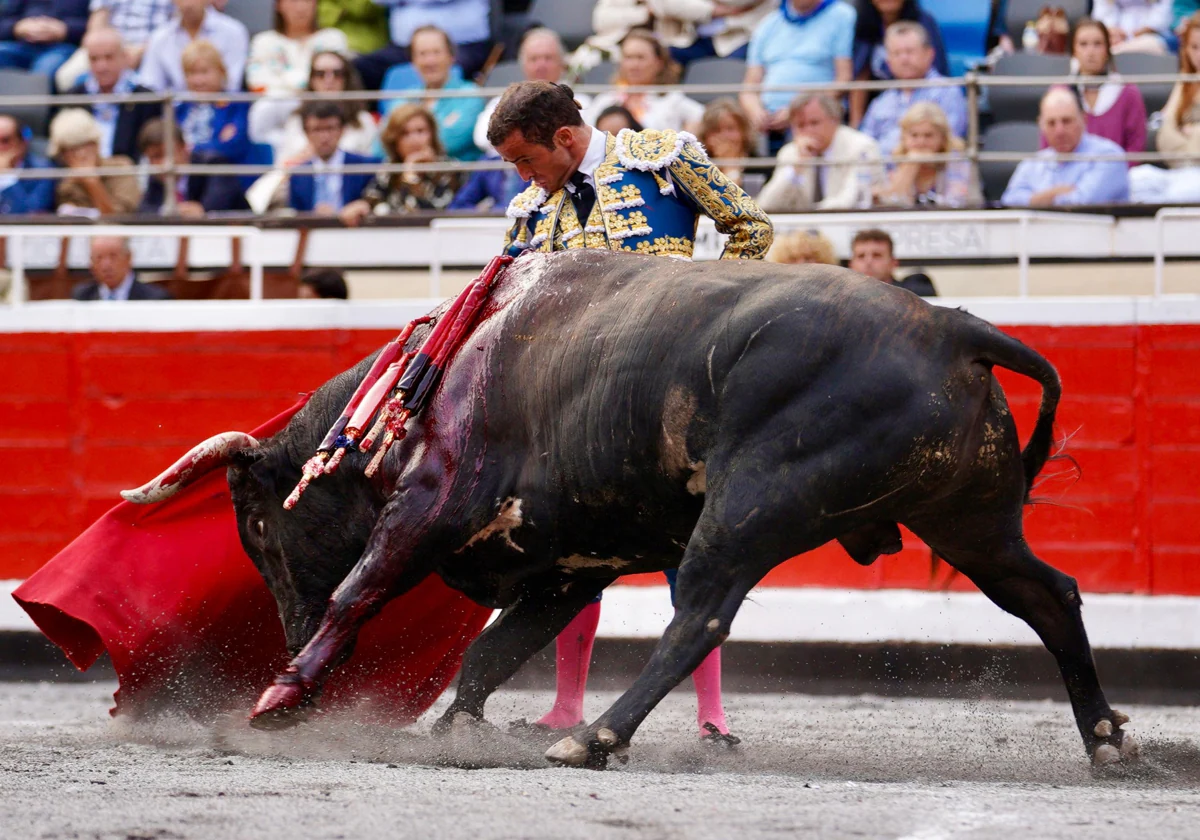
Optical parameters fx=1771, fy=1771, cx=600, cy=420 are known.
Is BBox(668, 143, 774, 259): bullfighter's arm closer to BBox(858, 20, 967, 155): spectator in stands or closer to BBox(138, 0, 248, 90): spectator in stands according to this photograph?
BBox(858, 20, 967, 155): spectator in stands

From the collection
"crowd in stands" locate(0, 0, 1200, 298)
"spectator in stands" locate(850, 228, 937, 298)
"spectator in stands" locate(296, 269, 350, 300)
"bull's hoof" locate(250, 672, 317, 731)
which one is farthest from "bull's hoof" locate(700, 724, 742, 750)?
"spectator in stands" locate(296, 269, 350, 300)

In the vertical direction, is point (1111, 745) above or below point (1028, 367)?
below

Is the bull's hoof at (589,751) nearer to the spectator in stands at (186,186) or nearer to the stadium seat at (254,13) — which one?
the spectator in stands at (186,186)

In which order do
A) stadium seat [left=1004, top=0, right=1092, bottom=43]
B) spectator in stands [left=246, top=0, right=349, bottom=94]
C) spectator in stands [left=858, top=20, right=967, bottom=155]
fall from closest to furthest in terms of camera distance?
spectator in stands [left=858, top=20, right=967, bottom=155] → stadium seat [left=1004, top=0, right=1092, bottom=43] → spectator in stands [left=246, top=0, right=349, bottom=94]

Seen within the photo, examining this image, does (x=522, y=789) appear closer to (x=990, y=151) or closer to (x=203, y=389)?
(x=203, y=389)

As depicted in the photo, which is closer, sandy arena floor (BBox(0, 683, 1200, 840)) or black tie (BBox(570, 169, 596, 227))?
sandy arena floor (BBox(0, 683, 1200, 840))

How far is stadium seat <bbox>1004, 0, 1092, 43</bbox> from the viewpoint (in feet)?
28.0

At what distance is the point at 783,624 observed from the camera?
6414mm

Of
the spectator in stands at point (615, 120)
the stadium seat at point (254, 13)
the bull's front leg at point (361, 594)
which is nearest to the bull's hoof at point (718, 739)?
the bull's front leg at point (361, 594)

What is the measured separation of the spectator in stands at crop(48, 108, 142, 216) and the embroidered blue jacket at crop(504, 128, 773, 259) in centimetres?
436

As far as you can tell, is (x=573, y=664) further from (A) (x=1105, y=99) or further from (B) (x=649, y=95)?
(A) (x=1105, y=99)

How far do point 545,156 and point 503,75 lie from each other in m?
4.46

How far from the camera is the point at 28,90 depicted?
961 cm

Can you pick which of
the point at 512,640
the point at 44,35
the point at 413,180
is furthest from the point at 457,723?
the point at 44,35
